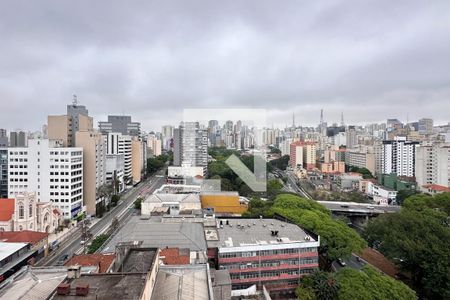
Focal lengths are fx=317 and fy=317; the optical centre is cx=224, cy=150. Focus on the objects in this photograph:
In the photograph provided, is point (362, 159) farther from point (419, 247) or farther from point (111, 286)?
point (111, 286)

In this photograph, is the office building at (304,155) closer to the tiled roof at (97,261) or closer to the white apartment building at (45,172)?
the white apartment building at (45,172)

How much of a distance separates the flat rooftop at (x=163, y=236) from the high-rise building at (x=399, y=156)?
23869mm

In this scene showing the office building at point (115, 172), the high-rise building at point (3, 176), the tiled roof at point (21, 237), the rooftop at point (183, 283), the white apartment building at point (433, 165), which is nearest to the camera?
the rooftop at point (183, 283)

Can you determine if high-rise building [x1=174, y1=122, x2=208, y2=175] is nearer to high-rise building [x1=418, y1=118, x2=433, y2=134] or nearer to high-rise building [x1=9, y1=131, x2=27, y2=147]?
high-rise building [x1=9, y1=131, x2=27, y2=147]

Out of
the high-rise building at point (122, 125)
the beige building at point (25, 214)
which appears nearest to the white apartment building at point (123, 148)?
the high-rise building at point (122, 125)

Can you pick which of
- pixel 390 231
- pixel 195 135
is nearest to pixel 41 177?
pixel 195 135

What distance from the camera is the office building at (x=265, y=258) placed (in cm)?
834

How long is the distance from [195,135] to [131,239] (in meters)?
18.1

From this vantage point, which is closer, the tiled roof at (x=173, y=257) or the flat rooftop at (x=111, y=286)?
the flat rooftop at (x=111, y=286)

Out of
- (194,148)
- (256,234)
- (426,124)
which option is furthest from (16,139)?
(426,124)

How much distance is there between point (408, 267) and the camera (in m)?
9.60

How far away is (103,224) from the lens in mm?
15164

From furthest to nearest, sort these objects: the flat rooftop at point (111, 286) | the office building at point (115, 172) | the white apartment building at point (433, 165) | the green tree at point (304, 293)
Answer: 1. the white apartment building at point (433, 165)
2. the office building at point (115, 172)
3. the green tree at point (304, 293)
4. the flat rooftop at point (111, 286)

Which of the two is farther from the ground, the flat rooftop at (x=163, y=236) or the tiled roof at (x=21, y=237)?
the flat rooftop at (x=163, y=236)
